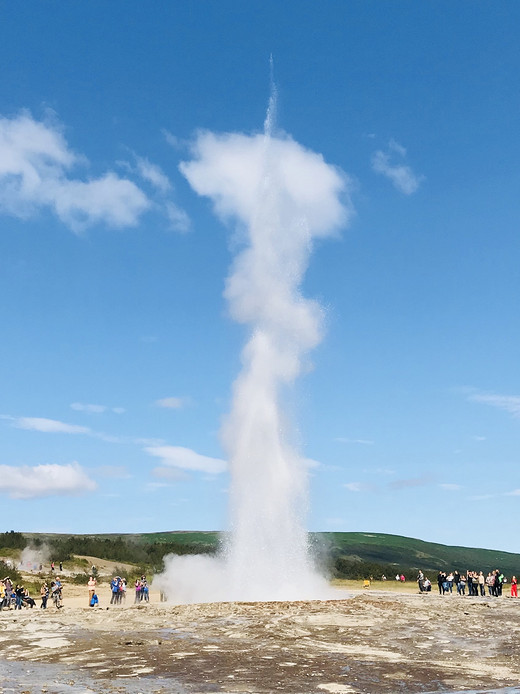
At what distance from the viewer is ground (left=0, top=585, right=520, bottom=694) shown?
1392cm

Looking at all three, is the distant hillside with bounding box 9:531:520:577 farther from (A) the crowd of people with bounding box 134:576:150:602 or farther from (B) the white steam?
(A) the crowd of people with bounding box 134:576:150:602

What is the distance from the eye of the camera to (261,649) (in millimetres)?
18469

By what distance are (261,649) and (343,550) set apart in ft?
415

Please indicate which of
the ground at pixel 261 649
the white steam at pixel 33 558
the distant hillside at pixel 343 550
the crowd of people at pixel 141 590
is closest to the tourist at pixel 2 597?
the ground at pixel 261 649

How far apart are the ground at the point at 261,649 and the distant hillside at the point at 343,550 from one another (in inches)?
380

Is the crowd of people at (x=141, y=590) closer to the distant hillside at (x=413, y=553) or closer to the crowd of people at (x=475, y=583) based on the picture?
the crowd of people at (x=475, y=583)

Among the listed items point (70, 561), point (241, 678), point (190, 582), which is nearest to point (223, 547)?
point (190, 582)

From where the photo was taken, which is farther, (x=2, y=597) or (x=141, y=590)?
(x=141, y=590)

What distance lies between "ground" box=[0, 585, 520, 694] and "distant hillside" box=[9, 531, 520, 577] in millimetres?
9646

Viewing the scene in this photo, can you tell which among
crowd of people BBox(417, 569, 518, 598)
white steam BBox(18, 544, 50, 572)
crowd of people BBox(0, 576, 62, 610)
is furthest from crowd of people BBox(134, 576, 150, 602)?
white steam BBox(18, 544, 50, 572)

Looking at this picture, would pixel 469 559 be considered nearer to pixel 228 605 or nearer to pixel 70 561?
pixel 70 561

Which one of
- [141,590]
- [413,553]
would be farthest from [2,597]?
[413,553]

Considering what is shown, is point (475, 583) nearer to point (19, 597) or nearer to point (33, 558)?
point (19, 597)

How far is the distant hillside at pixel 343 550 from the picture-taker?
73062 millimetres
